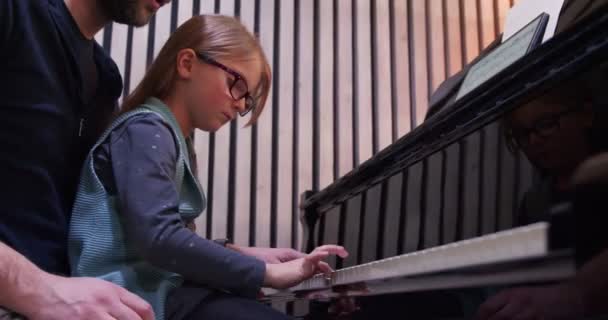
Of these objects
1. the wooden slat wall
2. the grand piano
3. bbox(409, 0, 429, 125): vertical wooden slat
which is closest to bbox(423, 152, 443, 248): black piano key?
the grand piano

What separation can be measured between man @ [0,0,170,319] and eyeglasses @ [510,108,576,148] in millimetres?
544

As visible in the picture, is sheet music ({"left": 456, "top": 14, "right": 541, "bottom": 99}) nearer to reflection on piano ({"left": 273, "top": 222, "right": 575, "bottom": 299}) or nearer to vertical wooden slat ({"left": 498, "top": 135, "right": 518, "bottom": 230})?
vertical wooden slat ({"left": 498, "top": 135, "right": 518, "bottom": 230})

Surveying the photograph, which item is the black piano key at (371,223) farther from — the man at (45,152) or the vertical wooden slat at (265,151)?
the vertical wooden slat at (265,151)

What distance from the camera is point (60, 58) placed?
3.17ft

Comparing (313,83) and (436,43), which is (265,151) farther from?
(436,43)

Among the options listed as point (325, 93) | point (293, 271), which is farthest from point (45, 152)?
point (325, 93)

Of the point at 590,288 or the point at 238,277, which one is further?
the point at 238,277

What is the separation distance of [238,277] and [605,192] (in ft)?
1.83

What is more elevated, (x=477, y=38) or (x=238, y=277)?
(x=477, y=38)

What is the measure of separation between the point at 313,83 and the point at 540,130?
1.54m

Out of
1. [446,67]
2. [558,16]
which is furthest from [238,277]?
[446,67]

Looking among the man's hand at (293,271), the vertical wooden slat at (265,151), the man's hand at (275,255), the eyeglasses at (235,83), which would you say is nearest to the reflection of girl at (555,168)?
the man's hand at (293,271)

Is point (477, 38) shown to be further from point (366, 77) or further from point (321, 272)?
point (321, 272)

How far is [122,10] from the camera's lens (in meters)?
1.06
